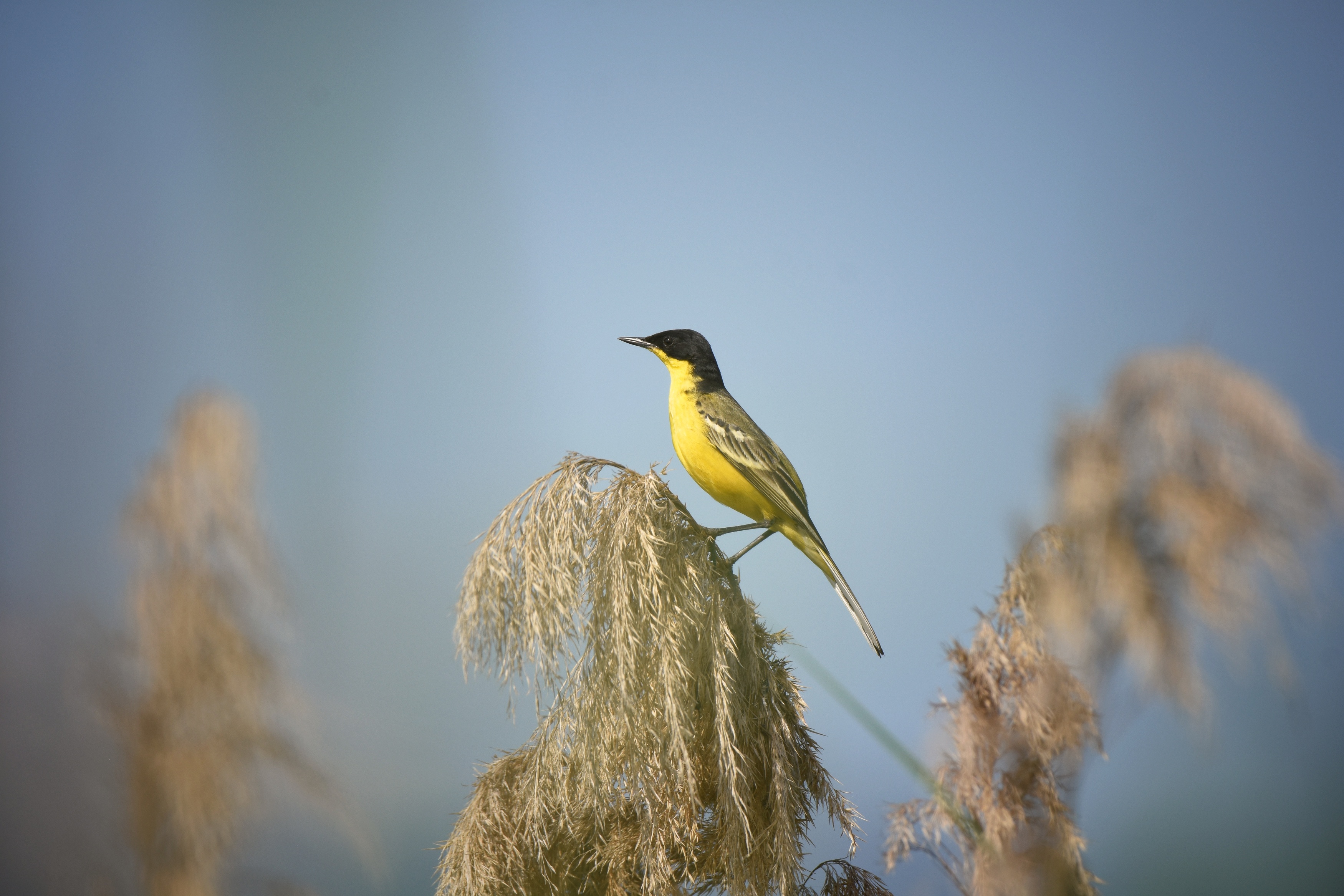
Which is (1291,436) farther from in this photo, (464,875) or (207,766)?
(207,766)

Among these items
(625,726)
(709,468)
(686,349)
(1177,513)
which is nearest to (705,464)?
(709,468)

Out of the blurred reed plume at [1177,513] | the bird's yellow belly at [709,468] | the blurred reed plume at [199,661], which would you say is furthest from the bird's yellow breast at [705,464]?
the blurred reed plume at [199,661]

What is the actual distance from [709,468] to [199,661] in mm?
1051

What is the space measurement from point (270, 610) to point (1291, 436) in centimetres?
213

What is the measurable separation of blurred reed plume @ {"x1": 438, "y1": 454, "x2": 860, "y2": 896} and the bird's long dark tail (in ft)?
0.95

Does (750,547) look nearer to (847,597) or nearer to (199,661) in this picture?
(847,597)

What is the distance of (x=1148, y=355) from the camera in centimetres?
185

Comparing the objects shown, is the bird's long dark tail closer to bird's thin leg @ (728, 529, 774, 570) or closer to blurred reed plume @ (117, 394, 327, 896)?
bird's thin leg @ (728, 529, 774, 570)

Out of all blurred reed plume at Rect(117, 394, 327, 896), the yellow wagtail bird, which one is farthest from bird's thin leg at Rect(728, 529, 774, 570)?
blurred reed plume at Rect(117, 394, 327, 896)

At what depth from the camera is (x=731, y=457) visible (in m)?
1.75

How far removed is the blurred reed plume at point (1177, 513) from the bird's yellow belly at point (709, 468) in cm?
62

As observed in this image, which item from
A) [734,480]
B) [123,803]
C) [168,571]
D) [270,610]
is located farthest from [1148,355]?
[123,803]

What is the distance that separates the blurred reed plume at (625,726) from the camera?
4.09ft

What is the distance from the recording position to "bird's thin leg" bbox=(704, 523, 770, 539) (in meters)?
1.44
